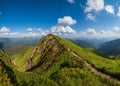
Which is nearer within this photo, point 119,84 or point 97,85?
point 119,84

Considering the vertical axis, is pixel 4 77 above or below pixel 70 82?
above

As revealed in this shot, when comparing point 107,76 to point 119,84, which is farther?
point 107,76

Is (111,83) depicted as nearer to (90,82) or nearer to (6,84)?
(90,82)

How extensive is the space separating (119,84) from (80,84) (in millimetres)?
37162

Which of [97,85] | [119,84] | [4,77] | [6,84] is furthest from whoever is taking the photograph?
[97,85]

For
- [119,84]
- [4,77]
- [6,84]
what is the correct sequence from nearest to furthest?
[6,84], [4,77], [119,84]

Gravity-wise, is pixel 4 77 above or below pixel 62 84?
above

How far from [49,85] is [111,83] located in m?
56.8

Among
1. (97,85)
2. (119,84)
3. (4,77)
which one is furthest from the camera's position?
(97,85)

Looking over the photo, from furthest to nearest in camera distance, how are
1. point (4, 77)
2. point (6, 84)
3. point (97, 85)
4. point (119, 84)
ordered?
1. point (97, 85)
2. point (119, 84)
3. point (4, 77)
4. point (6, 84)

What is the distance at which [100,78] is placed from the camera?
643 ft

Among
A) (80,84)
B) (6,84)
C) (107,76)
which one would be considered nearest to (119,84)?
(107,76)

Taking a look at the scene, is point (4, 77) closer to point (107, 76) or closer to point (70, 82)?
point (70, 82)

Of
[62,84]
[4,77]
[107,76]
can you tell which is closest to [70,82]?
[62,84]
